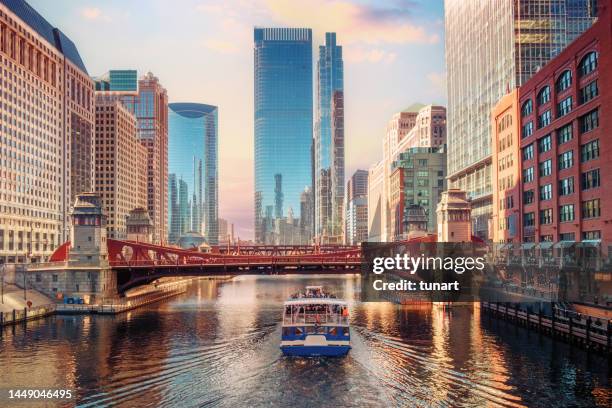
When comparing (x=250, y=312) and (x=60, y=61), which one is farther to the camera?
(x=60, y=61)

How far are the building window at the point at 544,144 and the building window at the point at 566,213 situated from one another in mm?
10391

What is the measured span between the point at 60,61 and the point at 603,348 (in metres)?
184

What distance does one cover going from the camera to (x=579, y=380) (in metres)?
A: 48.8

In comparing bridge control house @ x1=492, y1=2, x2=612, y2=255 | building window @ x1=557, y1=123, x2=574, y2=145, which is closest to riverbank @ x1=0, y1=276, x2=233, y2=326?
bridge control house @ x1=492, y1=2, x2=612, y2=255

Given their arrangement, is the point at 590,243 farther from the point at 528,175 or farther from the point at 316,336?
the point at 316,336

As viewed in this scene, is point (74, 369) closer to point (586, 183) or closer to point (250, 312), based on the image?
point (250, 312)

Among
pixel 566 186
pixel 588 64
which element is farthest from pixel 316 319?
pixel 588 64

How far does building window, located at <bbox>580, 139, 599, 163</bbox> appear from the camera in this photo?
260ft

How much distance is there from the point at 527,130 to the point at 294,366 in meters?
67.5

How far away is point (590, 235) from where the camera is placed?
80625mm

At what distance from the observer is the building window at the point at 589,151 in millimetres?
79125

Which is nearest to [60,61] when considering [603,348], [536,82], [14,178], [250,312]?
[14,178]

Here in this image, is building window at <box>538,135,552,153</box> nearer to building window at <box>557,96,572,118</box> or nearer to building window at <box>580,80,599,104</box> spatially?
building window at <box>557,96,572,118</box>

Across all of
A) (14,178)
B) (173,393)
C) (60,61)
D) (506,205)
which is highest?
(60,61)
